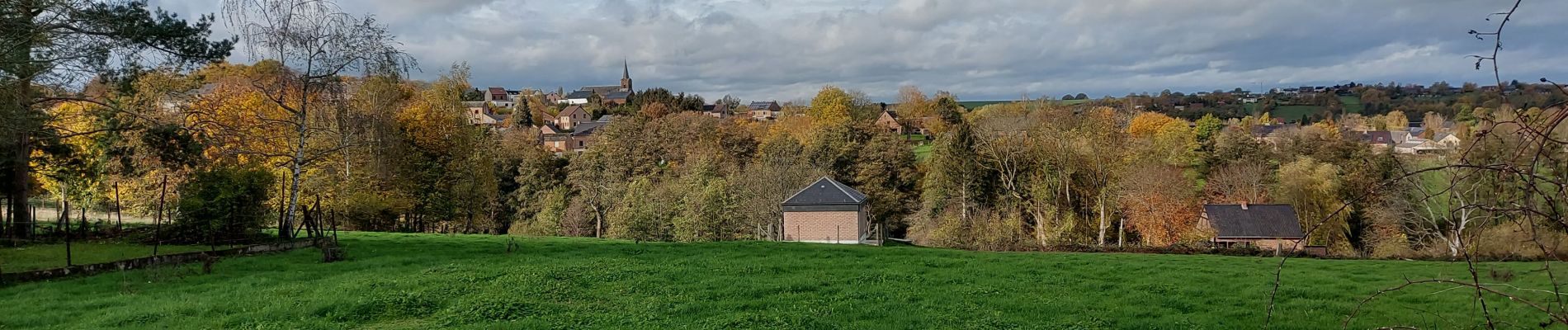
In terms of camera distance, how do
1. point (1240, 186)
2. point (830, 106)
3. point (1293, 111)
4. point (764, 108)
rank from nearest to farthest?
point (1240, 186), point (830, 106), point (1293, 111), point (764, 108)

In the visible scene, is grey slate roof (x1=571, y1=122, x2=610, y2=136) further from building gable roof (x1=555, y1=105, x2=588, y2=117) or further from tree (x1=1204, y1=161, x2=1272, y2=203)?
tree (x1=1204, y1=161, x2=1272, y2=203)

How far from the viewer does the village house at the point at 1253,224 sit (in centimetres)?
3828

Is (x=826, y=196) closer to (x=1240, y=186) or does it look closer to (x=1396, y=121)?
(x=1240, y=186)

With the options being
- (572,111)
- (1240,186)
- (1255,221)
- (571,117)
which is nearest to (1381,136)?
(1240,186)

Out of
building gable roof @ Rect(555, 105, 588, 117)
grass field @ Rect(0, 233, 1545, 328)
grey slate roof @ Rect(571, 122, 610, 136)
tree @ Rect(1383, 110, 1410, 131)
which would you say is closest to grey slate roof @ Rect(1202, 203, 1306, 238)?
grass field @ Rect(0, 233, 1545, 328)

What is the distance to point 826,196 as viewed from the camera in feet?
131

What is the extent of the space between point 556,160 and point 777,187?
62.8 feet

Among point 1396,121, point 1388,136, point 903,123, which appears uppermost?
point 903,123

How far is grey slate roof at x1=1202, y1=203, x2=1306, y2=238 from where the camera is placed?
38562mm

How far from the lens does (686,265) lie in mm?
15109

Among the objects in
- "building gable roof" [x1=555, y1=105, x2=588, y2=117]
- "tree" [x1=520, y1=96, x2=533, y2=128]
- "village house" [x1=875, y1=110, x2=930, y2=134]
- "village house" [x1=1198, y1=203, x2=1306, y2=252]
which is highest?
"building gable roof" [x1=555, y1=105, x2=588, y2=117]

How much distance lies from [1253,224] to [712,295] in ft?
123

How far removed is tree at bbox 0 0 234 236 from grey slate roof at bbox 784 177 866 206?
25.8m

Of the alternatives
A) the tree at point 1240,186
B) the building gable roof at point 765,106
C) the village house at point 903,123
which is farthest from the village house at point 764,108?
the tree at point 1240,186
